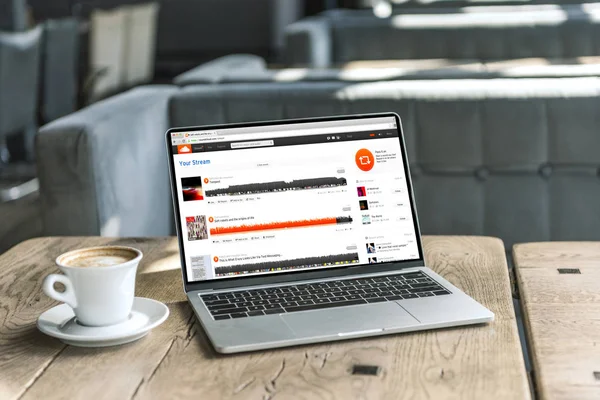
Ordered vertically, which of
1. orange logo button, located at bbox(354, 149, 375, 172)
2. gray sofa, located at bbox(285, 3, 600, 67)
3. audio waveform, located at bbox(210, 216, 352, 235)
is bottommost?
gray sofa, located at bbox(285, 3, 600, 67)

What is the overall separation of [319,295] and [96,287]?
294 mm

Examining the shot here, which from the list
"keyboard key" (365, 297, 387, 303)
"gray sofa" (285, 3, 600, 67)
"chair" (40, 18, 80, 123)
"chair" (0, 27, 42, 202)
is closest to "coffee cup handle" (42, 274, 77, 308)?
"keyboard key" (365, 297, 387, 303)

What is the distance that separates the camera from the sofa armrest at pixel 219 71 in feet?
8.76

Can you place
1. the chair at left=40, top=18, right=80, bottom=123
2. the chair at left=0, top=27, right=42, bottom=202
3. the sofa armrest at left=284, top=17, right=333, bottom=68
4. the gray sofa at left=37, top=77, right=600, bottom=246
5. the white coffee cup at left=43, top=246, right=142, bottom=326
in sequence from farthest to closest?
the sofa armrest at left=284, top=17, right=333, bottom=68 < the chair at left=40, top=18, right=80, bottom=123 < the chair at left=0, top=27, right=42, bottom=202 < the gray sofa at left=37, top=77, right=600, bottom=246 < the white coffee cup at left=43, top=246, right=142, bottom=326

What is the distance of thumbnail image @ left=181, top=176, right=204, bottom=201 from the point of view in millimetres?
1177

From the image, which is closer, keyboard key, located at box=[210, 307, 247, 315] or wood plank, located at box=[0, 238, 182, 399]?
wood plank, located at box=[0, 238, 182, 399]

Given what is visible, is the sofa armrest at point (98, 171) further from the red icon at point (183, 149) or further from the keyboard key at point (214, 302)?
A: the keyboard key at point (214, 302)

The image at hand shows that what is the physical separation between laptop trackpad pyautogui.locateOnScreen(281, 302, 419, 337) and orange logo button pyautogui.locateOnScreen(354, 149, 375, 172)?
0.78 ft

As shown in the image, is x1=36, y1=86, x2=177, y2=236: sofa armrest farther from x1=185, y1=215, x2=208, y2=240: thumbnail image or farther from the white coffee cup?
the white coffee cup

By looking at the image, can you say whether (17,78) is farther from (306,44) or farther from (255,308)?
(255,308)

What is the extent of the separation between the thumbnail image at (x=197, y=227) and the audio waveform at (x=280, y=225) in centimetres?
1

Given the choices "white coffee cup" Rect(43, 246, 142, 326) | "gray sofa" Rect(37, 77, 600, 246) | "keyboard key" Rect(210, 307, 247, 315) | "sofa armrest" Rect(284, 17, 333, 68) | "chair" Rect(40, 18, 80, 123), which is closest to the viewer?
"white coffee cup" Rect(43, 246, 142, 326)

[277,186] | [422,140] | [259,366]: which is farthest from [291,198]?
[422,140]

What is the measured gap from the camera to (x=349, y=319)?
1019mm
